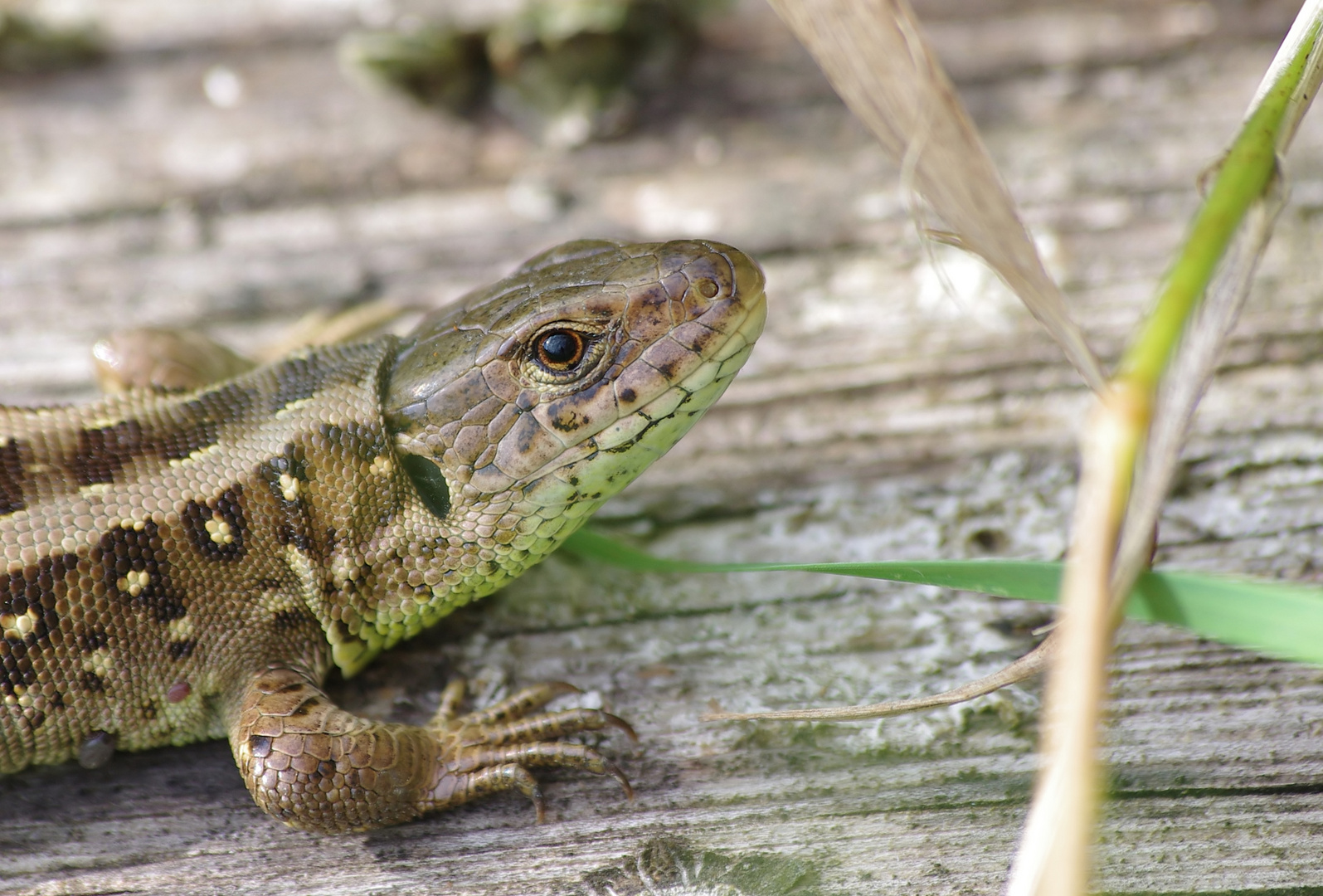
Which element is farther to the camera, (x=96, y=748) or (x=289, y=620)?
(x=289, y=620)

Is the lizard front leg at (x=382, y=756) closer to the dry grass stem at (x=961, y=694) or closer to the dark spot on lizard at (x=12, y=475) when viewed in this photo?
the dry grass stem at (x=961, y=694)

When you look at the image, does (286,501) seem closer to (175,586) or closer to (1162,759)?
(175,586)

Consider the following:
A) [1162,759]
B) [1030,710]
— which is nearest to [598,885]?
[1030,710]

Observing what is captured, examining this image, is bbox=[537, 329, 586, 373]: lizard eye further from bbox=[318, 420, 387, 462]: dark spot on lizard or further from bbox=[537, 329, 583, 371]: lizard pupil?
bbox=[318, 420, 387, 462]: dark spot on lizard

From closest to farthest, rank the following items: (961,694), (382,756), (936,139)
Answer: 1. (936,139)
2. (961,694)
3. (382,756)

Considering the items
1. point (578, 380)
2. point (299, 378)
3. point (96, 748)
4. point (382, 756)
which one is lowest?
point (96, 748)

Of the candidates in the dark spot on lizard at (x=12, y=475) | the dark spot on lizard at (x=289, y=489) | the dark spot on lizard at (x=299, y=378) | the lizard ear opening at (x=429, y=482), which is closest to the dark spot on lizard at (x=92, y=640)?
the dark spot on lizard at (x=12, y=475)

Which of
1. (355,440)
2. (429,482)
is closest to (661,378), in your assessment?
(429,482)

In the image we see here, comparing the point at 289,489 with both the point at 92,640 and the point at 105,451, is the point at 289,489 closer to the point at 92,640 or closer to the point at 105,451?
the point at 105,451
